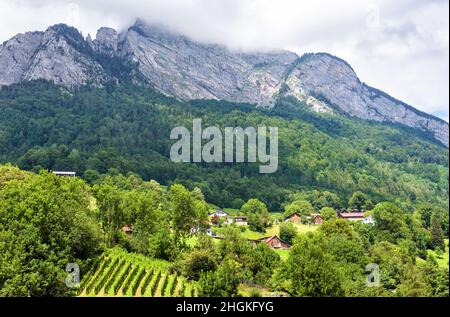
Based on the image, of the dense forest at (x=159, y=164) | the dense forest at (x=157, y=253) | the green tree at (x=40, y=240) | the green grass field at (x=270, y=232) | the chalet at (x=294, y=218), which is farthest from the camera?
the dense forest at (x=159, y=164)

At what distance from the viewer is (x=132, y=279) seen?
45.3 metres

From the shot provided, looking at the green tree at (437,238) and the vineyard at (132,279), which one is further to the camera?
the green tree at (437,238)

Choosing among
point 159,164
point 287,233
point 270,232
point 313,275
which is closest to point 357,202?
point 270,232

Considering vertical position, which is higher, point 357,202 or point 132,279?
point 357,202

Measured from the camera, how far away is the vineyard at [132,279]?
1692 inches

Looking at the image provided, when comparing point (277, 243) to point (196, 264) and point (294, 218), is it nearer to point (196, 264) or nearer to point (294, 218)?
point (294, 218)

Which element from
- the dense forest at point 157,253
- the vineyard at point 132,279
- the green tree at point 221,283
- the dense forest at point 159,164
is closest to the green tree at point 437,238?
the dense forest at point 157,253

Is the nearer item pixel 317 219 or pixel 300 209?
pixel 317 219

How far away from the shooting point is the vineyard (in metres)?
43.0

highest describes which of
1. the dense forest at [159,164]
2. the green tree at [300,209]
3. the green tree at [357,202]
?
the dense forest at [159,164]

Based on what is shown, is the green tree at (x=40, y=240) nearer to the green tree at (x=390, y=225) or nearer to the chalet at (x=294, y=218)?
the green tree at (x=390, y=225)

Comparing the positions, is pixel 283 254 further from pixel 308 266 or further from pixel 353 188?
pixel 353 188

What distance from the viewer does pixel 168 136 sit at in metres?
192

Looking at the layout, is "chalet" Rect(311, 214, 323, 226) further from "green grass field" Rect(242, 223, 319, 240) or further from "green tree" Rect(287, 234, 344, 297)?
"green tree" Rect(287, 234, 344, 297)
